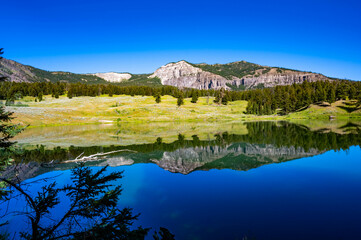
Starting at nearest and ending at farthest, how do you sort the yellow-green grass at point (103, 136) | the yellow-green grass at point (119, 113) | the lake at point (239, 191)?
1. the lake at point (239, 191)
2. the yellow-green grass at point (103, 136)
3. the yellow-green grass at point (119, 113)

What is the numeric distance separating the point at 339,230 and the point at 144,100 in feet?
359

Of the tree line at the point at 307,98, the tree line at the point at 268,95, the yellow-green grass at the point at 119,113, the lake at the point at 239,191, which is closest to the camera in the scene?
the lake at the point at 239,191

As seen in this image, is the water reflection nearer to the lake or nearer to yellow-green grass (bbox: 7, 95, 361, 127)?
the lake

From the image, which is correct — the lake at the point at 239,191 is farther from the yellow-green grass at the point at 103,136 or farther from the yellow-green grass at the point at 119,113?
the yellow-green grass at the point at 119,113

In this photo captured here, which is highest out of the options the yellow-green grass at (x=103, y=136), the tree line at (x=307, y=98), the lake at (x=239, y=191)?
the tree line at (x=307, y=98)

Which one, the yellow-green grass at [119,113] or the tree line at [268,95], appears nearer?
the yellow-green grass at [119,113]

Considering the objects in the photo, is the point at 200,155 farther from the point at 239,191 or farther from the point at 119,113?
the point at 119,113

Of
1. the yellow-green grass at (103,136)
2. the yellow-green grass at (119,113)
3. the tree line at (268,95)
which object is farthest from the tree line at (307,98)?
the yellow-green grass at (103,136)

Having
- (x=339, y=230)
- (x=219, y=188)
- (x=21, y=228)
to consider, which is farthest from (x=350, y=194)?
(x=21, y=228)

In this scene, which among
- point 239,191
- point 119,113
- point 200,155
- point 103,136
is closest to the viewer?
point 239,191

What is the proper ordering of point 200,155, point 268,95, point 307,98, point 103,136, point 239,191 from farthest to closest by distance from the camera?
point 268,95, point 307,98, point 103,136, point 200,155, point 239,191

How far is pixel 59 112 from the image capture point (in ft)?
259

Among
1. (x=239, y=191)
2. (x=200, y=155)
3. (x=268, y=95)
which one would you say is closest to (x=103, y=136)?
(x=200, y=155)

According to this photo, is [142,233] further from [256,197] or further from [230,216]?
[256,197]
